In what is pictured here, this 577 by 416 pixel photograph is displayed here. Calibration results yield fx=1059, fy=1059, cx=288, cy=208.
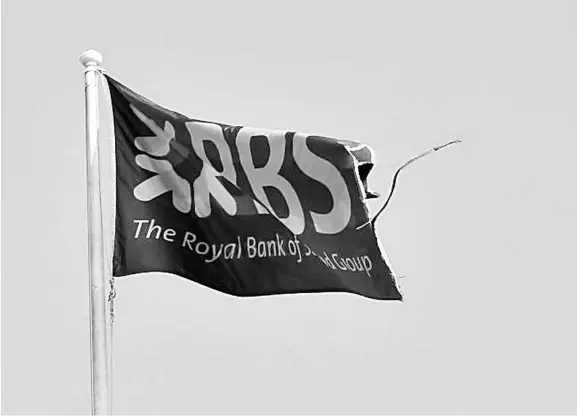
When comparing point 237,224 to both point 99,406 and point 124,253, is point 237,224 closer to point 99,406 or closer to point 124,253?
point 124,253

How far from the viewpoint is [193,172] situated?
7359 millimetres

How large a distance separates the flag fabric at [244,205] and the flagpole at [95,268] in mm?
183

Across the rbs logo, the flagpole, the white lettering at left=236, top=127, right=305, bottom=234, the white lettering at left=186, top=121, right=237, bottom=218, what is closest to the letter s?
the rbs logo

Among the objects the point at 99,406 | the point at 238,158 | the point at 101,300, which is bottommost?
the point at 99,406

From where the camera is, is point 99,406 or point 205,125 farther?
point 205,125

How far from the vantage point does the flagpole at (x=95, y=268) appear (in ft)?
22.4

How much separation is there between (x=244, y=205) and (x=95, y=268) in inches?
45.2

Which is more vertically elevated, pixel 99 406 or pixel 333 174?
pixel 333 174

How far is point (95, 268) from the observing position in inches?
272

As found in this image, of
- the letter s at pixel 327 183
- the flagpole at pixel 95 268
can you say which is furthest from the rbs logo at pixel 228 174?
the flagpole at pixel 95 268

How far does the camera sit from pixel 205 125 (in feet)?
24.2

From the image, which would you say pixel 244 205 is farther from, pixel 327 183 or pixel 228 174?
pixel 327 183

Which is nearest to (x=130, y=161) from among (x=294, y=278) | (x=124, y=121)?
(x=124, y=121)

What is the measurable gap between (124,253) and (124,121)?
3.15ft
